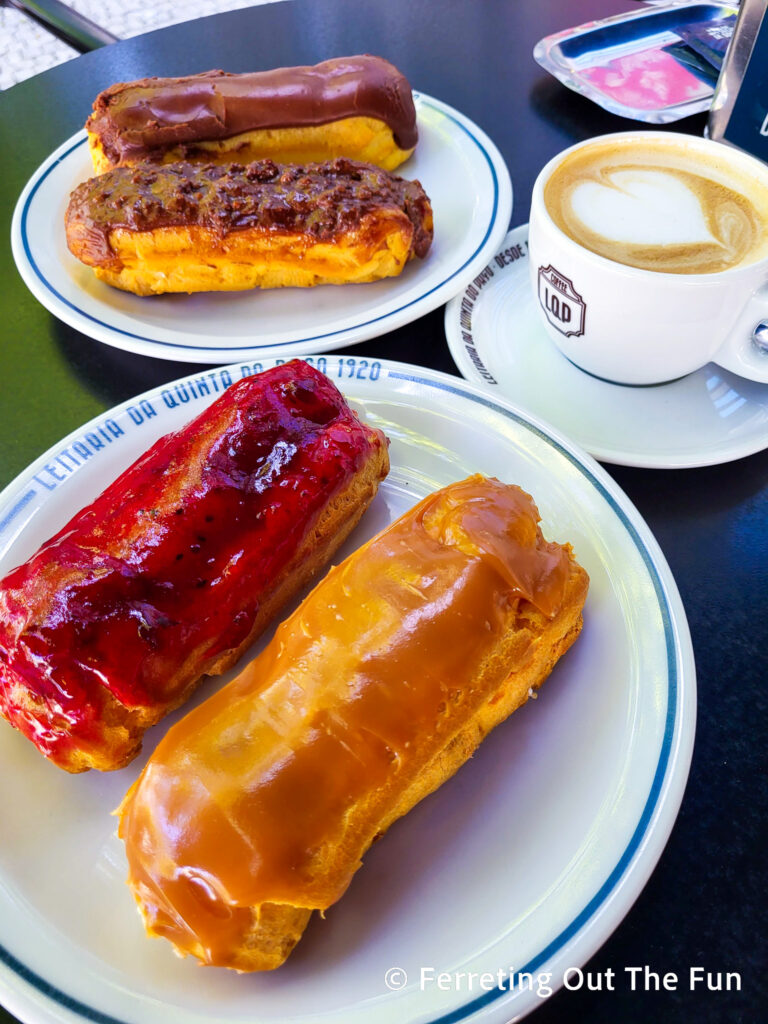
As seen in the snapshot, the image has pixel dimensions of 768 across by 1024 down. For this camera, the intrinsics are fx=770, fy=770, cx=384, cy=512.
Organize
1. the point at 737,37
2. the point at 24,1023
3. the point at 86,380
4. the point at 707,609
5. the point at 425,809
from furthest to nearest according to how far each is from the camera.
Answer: the point at 737,37
the point at 86,380
the point at 707,609
the point at 425,809
the point at 24,1023

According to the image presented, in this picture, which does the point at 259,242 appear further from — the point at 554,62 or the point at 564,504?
the point at 554,62

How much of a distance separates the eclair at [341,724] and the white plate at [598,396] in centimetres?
38

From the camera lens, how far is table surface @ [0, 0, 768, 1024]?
85cm

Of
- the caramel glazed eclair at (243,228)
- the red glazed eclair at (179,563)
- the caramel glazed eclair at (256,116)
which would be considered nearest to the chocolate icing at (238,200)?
the caramel glazed eclair at (243,228)

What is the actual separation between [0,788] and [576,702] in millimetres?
718

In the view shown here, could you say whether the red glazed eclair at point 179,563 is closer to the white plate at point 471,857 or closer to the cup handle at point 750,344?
the white plate at point 471,857

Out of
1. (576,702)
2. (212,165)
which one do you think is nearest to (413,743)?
(576,702)

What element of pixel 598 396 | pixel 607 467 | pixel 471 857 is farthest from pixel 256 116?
pixel 471 857

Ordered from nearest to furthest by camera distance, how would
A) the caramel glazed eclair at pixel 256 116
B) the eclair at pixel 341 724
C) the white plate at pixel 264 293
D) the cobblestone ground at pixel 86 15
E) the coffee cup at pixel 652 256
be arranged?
the eclair at pixel 341 724
the coffee cup at pixel 652 256
the white plate at pixel 264 293
the caramel glazed eclair at pixel 256 116
the cobblestone ground at pixel 86 15

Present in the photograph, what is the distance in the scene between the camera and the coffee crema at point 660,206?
1240 millimetres

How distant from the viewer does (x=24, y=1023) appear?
76 cm

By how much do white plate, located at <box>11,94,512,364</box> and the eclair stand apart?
628 millimetres

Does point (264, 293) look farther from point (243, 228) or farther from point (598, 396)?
point (598, 396)

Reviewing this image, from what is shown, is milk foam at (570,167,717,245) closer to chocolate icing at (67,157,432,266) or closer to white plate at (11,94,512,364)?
white plate at (11,94,512,364)
